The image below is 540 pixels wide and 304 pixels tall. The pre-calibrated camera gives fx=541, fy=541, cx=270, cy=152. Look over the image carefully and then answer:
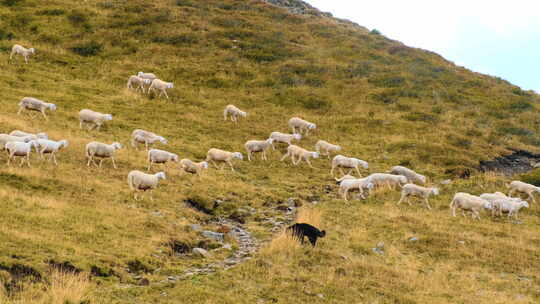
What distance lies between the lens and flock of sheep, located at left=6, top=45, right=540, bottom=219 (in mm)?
20906

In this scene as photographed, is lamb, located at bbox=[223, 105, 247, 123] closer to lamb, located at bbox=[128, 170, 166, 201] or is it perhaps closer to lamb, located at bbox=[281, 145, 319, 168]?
lamb, located at bbox=[281, 145, 319, 168]

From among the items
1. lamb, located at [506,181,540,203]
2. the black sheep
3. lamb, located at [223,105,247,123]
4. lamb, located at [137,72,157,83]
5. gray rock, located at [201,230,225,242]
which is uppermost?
lamb, located at [137,72,157,83]

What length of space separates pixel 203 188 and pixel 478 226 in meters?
11.2

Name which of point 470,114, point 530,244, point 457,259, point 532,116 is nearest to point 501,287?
point 457,259

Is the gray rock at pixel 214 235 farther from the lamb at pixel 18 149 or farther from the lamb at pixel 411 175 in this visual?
the lamb at pixel 411 175

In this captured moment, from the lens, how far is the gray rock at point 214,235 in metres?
17.6

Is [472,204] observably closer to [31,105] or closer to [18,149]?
[18,149]

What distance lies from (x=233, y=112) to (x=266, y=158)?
7364 millimetres

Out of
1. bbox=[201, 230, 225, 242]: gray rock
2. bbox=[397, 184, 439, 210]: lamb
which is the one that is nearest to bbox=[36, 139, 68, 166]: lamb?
bbox=[201, 230, 225, 242]: gray rock

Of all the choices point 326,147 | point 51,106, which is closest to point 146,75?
point 51,106

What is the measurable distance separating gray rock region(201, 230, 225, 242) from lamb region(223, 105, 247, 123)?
732 inches

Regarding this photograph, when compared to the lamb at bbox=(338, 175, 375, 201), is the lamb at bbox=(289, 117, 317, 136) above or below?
above

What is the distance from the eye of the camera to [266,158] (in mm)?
29984

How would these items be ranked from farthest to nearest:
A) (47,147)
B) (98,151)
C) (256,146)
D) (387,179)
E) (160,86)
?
(160,86)
(256,146)
(387,179)
(98,151)
(47,147)
